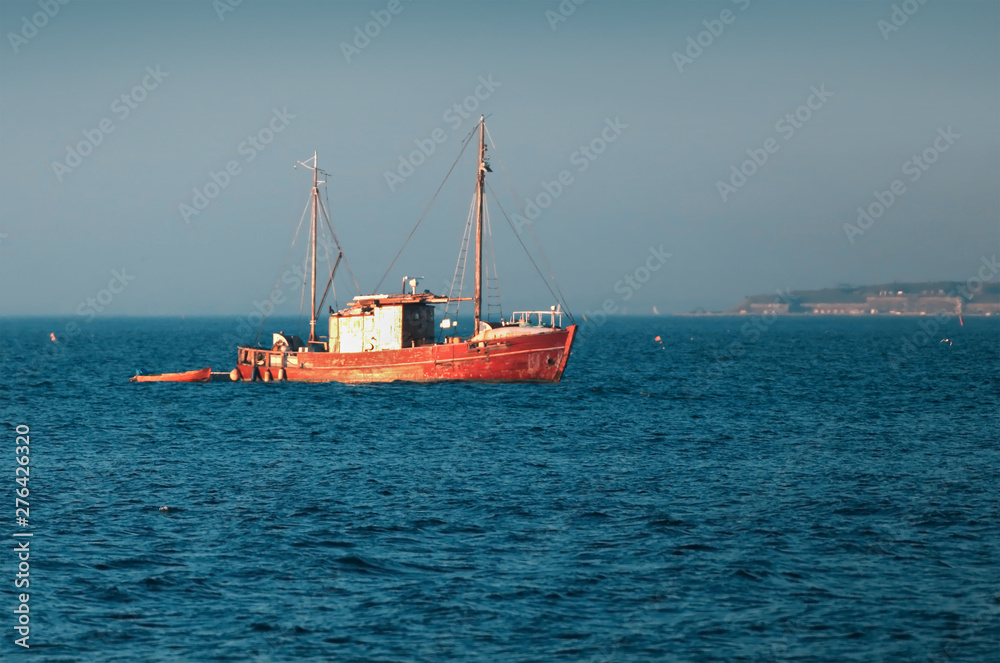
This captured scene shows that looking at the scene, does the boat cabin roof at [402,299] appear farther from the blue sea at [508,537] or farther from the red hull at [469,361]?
the blue sea at [508,537]

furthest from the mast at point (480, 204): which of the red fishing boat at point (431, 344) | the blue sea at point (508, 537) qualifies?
the blue sea at point (508, 537)

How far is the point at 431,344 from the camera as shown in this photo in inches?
2259

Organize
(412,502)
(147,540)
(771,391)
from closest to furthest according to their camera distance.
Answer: (147,540) → (412,502) → (771,391)

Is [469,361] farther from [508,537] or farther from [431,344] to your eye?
[508,537]

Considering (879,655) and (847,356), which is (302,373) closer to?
(879,655)

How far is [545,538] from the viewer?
21531 mm

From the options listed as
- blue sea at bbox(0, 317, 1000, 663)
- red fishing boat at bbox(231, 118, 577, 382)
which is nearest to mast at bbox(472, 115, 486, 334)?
red fishing boat at bbox(231, 118, 577, 382)

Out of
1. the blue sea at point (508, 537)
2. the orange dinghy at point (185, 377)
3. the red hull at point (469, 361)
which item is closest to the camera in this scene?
the blue sea at point (508, 537)

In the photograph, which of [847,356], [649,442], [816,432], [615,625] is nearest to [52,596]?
[615,625]

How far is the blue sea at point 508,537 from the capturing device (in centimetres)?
1561

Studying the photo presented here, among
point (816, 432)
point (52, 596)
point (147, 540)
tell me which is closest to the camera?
point (52, 596)

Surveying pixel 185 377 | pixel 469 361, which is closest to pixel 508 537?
pixel 469 361

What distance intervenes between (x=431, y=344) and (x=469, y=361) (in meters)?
3.23

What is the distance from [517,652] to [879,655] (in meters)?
5.47
